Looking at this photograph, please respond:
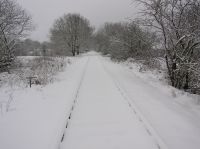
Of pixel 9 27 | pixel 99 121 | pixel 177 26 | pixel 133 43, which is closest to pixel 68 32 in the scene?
pixel 133 43

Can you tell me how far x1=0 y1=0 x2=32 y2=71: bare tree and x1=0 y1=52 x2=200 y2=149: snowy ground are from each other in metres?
7.85

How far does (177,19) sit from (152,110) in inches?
235

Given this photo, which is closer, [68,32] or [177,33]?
[177,33]

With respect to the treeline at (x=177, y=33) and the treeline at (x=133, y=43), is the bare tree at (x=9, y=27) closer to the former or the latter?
the treeline at (x=133, y=43)

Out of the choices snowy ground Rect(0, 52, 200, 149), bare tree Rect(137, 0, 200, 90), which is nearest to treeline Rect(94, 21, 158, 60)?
bare tree Rect(137, 0, 200, 90)

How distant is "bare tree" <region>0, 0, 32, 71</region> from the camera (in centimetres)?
1424

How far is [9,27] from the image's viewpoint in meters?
16.2

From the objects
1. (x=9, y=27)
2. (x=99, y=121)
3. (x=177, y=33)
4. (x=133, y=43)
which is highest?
(x=9, y=27)

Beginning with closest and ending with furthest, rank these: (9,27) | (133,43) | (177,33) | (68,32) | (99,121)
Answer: (99,121) < (177,33) < (9,27) < (133,43) < (68,32)

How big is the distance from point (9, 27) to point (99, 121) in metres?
15.9

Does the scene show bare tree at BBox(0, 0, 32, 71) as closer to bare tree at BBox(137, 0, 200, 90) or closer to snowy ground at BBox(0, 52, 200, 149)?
snowy ground at BBox(0, 52, 200, 149)

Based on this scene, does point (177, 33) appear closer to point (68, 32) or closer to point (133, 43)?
point (133, 43)

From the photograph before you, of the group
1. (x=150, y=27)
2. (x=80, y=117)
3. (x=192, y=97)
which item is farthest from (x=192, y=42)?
(x=80, y=117)

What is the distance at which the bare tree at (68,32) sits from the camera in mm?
43625
